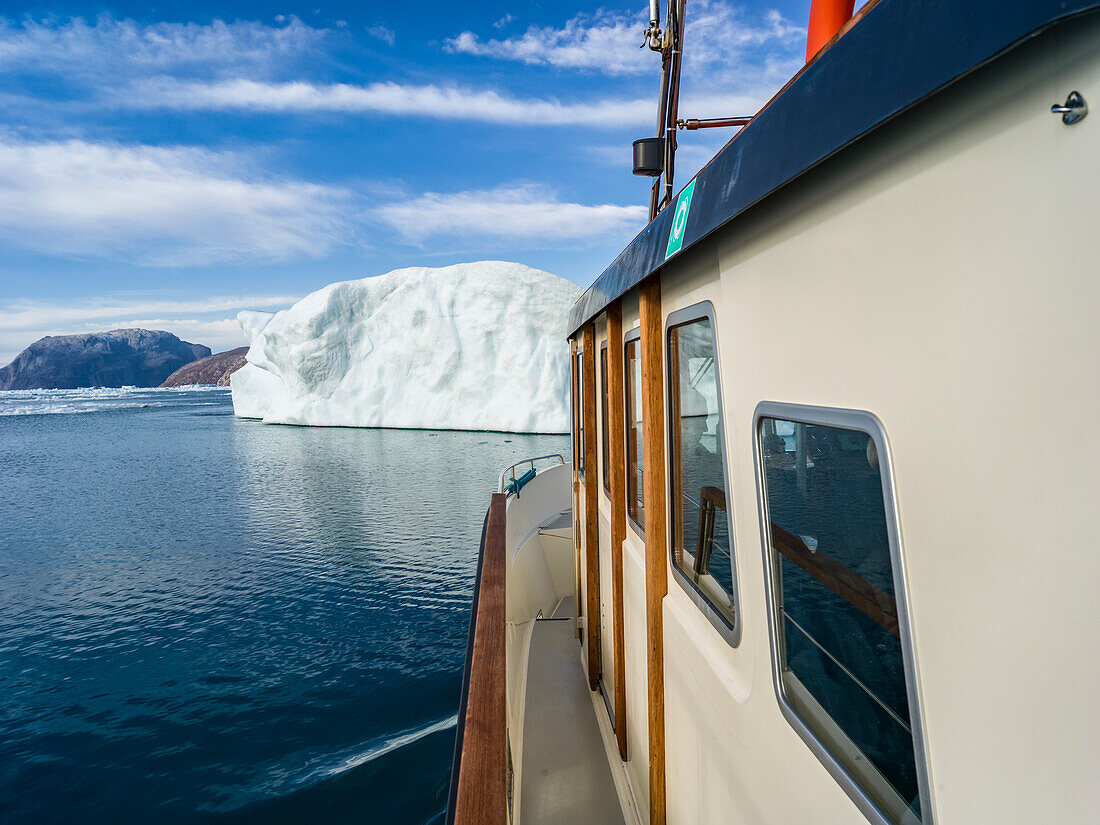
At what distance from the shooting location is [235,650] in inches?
304

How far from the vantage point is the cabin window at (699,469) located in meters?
1.62

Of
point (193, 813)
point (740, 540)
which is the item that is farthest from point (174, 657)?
point (740, 540)

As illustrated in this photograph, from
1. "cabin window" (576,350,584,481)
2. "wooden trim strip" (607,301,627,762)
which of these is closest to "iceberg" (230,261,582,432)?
"cabin window" (576,350,584,481)

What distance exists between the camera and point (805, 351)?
1.06 m

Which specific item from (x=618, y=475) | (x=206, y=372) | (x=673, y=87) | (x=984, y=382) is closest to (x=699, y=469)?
(x=618, y=475)

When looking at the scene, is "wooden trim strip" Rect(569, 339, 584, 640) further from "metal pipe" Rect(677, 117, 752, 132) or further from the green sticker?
the green sticker

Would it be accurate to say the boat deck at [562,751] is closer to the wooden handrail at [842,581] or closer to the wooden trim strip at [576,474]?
the wooden trim strip at [576,474]

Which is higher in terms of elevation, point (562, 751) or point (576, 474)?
point (576, 474)

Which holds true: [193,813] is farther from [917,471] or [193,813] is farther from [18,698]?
[917,471]

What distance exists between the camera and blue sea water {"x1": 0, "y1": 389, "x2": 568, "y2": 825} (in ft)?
17.8

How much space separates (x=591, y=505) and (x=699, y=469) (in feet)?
6.33

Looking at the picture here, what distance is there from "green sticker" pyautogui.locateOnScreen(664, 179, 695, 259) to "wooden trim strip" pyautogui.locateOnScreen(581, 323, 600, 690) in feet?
5.90

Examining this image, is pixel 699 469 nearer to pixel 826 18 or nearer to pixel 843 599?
pixel 843 599

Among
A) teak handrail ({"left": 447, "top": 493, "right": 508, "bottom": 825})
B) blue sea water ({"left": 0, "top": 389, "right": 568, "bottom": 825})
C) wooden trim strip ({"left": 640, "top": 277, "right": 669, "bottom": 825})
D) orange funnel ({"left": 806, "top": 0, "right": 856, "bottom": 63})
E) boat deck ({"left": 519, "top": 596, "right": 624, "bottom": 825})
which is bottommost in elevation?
blue sea water ({"left": 0, "top": 389, "right": 568, "bottom": 825})
